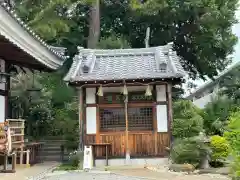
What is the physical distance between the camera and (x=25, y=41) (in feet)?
37.4

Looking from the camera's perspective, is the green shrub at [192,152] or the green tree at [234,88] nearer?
the green shrub at [192,152]

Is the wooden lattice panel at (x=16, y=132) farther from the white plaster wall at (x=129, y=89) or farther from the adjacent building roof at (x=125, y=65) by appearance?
the white plaster wall at (x=129, y=89)

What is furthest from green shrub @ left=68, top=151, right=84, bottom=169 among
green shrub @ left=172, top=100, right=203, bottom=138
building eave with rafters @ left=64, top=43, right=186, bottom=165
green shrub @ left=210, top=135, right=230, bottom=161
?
green shrub @ left=210, top=135, right=230, bottom=161

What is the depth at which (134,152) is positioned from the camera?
1415 cm

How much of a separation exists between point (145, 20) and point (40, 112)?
11063 millimetres

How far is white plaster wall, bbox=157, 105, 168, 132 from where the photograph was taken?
14.1 meters

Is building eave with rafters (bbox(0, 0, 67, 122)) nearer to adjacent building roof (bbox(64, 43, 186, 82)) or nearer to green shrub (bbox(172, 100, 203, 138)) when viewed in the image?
adjacent building roof (bbox(64, 43, 186, 82))

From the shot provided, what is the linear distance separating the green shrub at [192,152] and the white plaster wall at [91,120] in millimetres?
3415

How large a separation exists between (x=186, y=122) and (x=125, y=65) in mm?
3721

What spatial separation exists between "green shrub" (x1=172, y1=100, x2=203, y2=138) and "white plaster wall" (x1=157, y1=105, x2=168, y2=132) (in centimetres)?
38

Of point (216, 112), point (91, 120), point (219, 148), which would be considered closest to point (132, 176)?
point (219, 148)

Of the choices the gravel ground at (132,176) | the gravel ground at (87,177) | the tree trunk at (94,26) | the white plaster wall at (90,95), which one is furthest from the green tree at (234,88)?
the gravel ground at (87,177)

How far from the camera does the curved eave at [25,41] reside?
9.75 metres

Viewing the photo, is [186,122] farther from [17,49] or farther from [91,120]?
[17,49]
